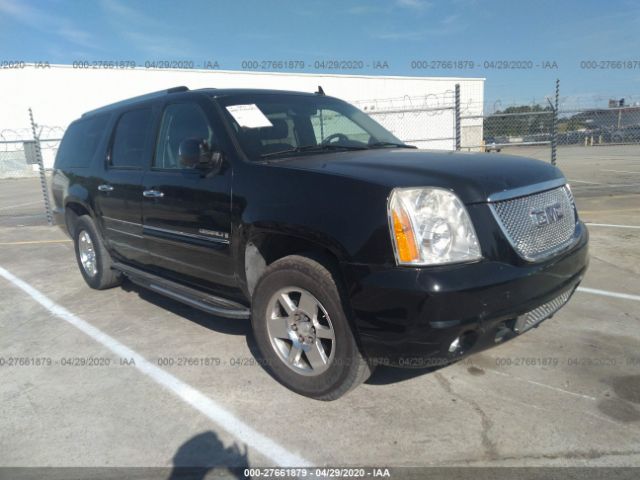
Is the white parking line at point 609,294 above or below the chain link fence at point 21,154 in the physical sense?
below

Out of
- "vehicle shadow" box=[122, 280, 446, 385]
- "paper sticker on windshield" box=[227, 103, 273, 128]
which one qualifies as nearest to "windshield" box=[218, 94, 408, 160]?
"paper sticker on windshield" box=[227, 103, 273, 128]

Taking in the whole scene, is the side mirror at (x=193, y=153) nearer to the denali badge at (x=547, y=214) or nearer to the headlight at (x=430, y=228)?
the headlight at (x=430, y=228)

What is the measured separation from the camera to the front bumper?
2283mm

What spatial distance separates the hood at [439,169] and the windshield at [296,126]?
27 centimetres

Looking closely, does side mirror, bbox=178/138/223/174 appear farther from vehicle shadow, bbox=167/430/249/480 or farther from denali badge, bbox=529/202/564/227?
denali badge, bbox=529/202/564/227

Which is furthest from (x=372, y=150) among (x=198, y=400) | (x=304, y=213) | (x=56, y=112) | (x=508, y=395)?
(x=56, y=112)

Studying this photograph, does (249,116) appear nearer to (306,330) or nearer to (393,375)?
(306,330)

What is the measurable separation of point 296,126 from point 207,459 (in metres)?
2.43

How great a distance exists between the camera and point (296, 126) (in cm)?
371

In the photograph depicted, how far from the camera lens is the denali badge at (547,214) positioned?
272 centimetres

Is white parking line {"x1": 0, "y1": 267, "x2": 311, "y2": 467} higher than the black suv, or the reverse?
the black suv

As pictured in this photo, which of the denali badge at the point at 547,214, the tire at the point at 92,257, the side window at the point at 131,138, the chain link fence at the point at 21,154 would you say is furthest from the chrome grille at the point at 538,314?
the chain link fence at the point at 21,154

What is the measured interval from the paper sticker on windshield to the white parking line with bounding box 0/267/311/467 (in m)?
1.89

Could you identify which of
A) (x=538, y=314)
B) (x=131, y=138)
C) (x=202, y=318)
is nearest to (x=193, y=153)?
(x=131, y=138)
